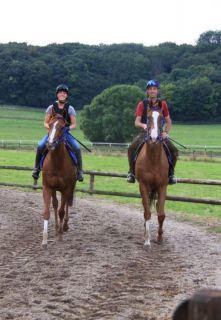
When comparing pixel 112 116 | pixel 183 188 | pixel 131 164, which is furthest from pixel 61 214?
pixel 112 116

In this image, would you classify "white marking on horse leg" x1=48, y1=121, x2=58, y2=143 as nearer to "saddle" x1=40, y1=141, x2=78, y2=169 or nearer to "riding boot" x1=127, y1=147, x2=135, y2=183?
"saddle" x1=40, y1=141, x2=78, y2=169

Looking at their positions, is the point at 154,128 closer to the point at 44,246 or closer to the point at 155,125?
the point at 155,125

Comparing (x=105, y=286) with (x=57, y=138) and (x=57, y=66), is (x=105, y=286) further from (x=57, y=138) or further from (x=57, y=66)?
(x=57, y=66)

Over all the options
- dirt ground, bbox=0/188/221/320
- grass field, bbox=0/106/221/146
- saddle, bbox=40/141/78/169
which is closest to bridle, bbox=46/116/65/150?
saddle, bbox=40/141/78/169

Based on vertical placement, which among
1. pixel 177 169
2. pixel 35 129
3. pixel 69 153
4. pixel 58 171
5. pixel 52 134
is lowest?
pixel 35 129

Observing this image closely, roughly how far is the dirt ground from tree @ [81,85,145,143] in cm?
6004

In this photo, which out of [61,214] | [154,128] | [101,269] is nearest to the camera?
[101,269]

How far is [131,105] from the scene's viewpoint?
248ft

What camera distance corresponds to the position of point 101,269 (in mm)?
7273

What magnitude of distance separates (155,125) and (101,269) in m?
2.70

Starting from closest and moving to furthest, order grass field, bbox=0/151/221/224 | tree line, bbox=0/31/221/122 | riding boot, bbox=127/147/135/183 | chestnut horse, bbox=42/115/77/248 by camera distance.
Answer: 1. chestnut horse, bbox=42/115/77/248
2. riding boot, bbox=127/147/135/183
3. grass field, bbox=0/151/221/224
4. tree line, bbox=0/31/221/122

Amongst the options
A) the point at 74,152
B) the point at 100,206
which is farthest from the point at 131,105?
the point at 74,152

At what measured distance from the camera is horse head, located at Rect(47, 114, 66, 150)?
353 inches

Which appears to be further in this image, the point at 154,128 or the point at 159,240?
the point at 159,240
